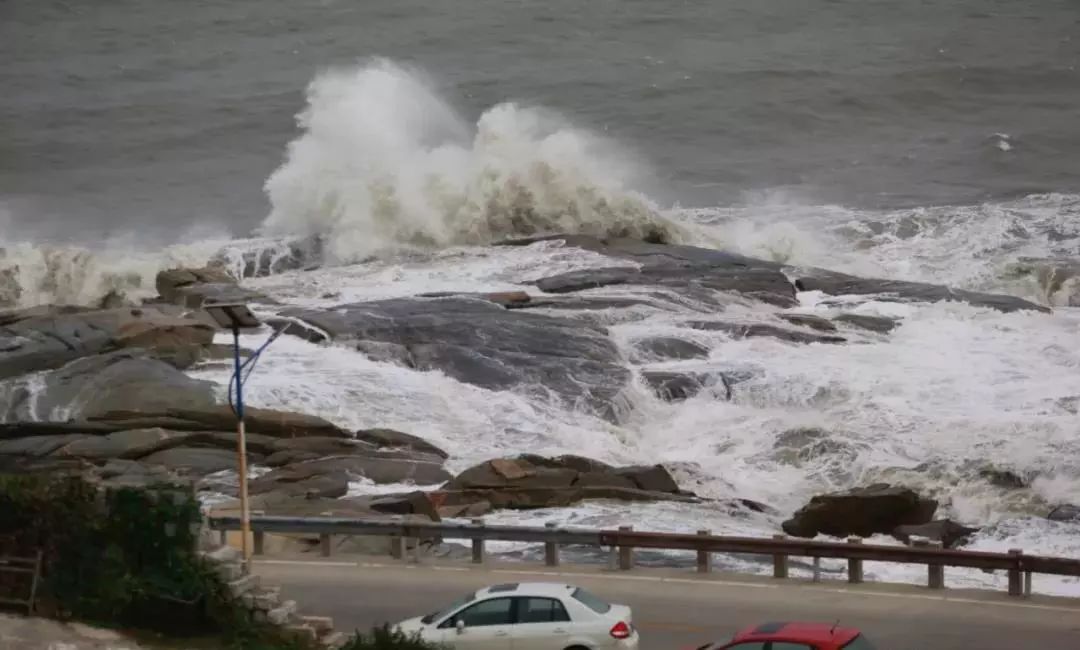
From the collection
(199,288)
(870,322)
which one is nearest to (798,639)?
(870,322)

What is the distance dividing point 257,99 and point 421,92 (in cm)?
1374

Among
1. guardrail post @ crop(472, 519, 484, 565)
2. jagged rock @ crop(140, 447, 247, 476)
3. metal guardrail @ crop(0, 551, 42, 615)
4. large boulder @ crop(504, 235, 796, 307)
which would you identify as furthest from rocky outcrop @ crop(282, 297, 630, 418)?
metal guardrail @ crop(0, 551, 42, 615)

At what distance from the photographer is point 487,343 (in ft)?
122

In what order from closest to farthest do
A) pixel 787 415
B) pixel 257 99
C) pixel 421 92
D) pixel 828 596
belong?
pixel 828 596 < pixel 787 415 < pixel 421 92 < pixel 257 99

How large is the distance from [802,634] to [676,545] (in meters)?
7.43

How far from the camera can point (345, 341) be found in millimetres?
37375

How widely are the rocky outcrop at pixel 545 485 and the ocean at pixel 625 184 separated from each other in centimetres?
56

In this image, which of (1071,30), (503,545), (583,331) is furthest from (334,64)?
(503,545)

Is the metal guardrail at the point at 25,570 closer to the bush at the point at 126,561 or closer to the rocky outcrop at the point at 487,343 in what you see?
the bush at the point at 126,561

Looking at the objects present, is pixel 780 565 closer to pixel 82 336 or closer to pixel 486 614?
pixel 486 614

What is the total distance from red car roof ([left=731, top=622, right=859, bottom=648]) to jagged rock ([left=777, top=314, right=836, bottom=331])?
22.3 m

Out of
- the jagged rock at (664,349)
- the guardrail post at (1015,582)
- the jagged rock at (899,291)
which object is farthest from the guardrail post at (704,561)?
the jagged rock at (899,291)

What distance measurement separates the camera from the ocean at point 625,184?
3334cm

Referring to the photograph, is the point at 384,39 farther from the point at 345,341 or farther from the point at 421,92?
the point at 345,341
